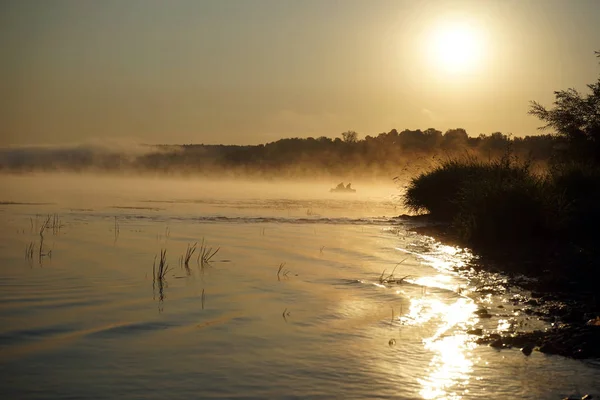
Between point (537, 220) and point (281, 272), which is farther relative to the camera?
point (537, 220)

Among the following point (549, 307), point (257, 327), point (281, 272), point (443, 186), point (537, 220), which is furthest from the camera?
point (443, 186)

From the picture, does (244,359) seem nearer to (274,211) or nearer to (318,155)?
(274,211)

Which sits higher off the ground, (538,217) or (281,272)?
(538,217)

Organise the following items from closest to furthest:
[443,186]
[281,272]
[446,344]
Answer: [446,344] → [281,272] → [443,186]

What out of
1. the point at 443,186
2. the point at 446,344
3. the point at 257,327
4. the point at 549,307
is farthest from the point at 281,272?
the point at 443,186

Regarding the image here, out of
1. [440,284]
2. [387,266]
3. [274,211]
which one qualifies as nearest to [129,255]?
[387,266]

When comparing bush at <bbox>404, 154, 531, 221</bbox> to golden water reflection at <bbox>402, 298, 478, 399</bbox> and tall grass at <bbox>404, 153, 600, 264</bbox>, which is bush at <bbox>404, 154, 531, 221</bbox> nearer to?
tall grass at <bbox>404, 153, 600, 264</bbox>

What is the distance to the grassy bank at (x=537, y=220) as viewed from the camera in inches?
549

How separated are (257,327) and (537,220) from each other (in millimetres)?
10639

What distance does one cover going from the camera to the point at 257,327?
Result: 826cm

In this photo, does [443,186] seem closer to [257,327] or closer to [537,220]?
[537,220]

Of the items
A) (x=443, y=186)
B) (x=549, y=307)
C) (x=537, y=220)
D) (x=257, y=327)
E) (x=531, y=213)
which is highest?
(x=443, y=186)

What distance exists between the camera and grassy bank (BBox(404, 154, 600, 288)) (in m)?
13.9

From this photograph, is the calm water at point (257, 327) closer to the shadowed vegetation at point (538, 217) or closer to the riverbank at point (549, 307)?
the riverbank at point (549, 307)
